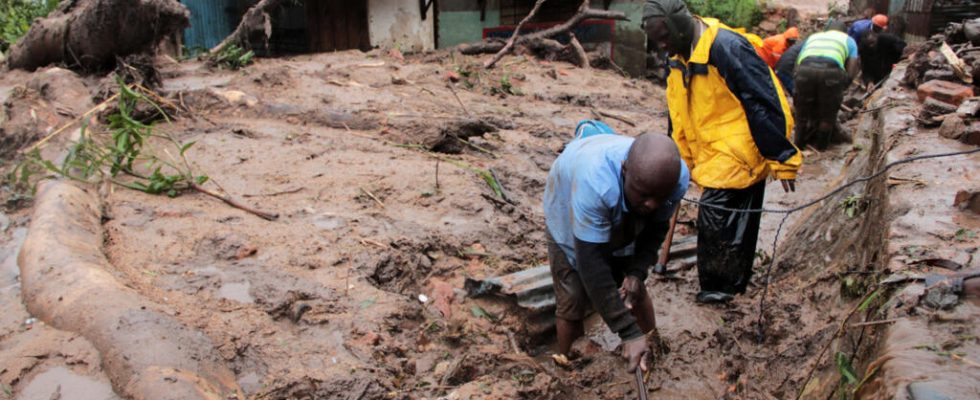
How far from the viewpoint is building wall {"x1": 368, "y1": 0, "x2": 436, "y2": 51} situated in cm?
1211

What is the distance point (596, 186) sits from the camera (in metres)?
2.40

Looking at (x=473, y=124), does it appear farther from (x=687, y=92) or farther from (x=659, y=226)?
(x=659, y=226)

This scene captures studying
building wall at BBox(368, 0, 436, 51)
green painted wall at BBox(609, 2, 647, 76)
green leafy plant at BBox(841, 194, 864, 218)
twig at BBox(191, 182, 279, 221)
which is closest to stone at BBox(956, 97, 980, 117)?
green leafy plant at BBox(841, 194, 864, 218)

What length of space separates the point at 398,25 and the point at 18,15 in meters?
5.74

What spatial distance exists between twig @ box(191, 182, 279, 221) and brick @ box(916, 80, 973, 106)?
198 inches

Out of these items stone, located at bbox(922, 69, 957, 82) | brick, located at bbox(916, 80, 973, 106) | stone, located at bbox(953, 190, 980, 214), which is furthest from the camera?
stone, located at bbox(922, 69, 957, 82)

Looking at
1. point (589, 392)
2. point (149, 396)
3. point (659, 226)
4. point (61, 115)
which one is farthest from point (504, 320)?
point (61, 115)

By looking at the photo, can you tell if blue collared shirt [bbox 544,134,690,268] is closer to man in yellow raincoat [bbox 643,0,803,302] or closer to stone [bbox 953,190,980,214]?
man in yellow raincoat [bbox 643,0,803,302]

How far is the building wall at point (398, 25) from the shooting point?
12.1 m

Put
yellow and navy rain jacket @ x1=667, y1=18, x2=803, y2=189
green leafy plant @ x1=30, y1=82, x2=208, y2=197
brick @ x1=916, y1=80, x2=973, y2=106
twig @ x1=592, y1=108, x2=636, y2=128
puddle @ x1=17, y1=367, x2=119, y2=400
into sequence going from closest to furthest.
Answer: puddle @ x1=17, y1=367, x2=119, y2=400
yellow and navy rain jacket @ x1=667, y1=18, x2=803, y2=189
green leafy plant @ x1=30, y1=82, x2=208, y2=197
brick @ x1=916, y1=80, x2=973, y2=106
twig @ x1=592, y1=108, x2=636, y2=128

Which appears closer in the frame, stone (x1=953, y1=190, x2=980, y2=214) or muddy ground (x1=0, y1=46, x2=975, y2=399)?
muddy ground (x1=0, y1=46, x2=975, y2=399)

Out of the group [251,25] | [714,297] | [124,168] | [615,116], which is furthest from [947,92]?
[251,25]

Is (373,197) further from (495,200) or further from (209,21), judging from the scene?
(209,21)

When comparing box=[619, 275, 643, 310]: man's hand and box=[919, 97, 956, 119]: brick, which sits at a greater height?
box=[919, 97, 956, 119]: brick
